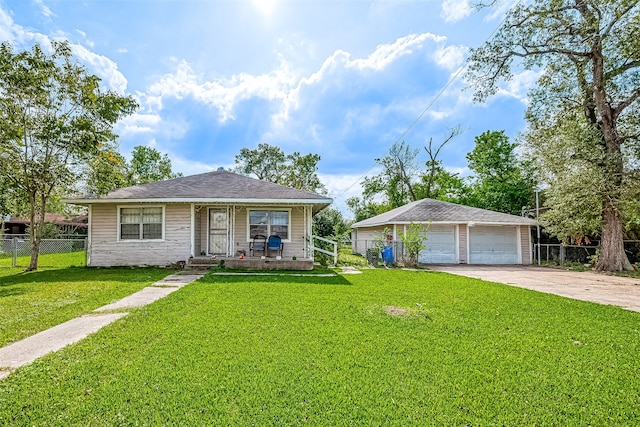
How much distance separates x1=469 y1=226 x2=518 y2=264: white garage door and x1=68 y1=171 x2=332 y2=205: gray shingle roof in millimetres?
9566

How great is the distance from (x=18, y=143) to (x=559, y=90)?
21334 millimetres

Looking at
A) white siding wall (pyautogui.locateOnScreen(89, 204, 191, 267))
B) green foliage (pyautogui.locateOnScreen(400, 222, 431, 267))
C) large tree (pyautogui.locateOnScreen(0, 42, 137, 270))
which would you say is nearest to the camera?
large tree (pyautogui.locateOnScreen(0, 42, 137, 270))

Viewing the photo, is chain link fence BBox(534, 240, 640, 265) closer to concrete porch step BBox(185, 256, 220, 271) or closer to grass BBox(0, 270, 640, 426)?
grass BBox(0, 270, 640, 426)

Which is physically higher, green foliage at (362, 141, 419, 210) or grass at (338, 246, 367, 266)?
green foliage at (362, 141, 419, 210)

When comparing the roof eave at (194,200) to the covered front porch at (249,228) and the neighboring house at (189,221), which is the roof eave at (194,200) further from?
the covered front porch at (249,228)

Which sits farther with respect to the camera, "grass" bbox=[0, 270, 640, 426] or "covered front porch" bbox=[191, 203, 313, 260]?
"covered front porch" bbox=[191, 203, 313, 260]

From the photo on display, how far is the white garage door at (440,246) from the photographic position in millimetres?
16703

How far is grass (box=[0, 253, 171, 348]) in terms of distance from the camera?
190 inches

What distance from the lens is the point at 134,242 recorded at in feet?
39.2

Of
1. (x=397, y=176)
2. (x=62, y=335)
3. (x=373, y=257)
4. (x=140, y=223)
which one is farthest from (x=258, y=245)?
(x=397, y=176)

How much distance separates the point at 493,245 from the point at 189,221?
1481 cm

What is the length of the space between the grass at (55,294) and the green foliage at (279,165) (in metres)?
23.9

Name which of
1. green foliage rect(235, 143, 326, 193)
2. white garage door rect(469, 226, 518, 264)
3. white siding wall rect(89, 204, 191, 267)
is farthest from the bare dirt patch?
green foliage rect(235, 143, 326, 193)

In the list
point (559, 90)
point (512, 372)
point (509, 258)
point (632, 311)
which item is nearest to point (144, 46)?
point (512, 372)
